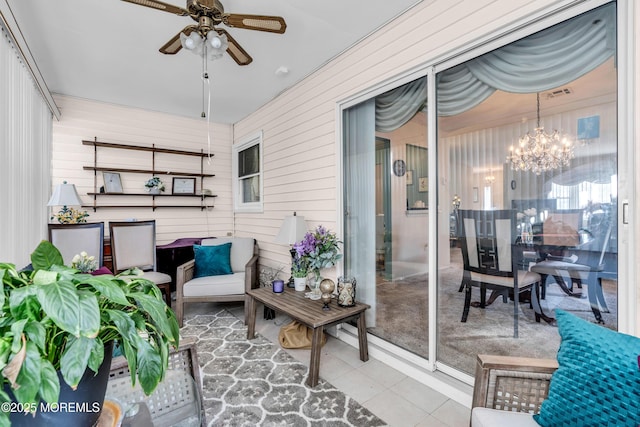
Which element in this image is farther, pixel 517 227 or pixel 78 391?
pixel 517 227

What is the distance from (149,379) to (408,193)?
2.17 metres

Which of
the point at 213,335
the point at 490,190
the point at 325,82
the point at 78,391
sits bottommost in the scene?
the point at 213,335

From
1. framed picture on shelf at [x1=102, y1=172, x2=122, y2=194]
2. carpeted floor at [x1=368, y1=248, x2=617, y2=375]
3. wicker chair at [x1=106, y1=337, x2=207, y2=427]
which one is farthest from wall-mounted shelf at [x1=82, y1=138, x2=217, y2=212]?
wicker chair at [x1=106, y1=337, x2=207, y2=427]

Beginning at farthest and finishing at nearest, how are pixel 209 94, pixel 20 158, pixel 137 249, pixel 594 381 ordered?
pixel 209 94 < pixel 137 249 < pixel 20 158 < pixel 594 381

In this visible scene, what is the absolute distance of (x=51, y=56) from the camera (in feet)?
9.85

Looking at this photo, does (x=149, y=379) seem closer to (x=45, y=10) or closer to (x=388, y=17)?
(x=388, y=17)

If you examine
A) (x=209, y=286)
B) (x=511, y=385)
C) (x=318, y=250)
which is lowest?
(x=209, y=286)

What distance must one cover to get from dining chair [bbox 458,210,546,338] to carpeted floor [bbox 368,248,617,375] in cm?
5

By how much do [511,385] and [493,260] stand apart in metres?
0.98

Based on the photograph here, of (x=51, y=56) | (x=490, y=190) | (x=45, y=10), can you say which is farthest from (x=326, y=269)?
(x=51, y=56)

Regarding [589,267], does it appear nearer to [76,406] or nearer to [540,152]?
[540,152]

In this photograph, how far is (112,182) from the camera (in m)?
4.29

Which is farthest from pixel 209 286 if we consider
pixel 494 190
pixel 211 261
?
pixel 494 190

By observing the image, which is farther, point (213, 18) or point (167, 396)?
point (213, 18)
